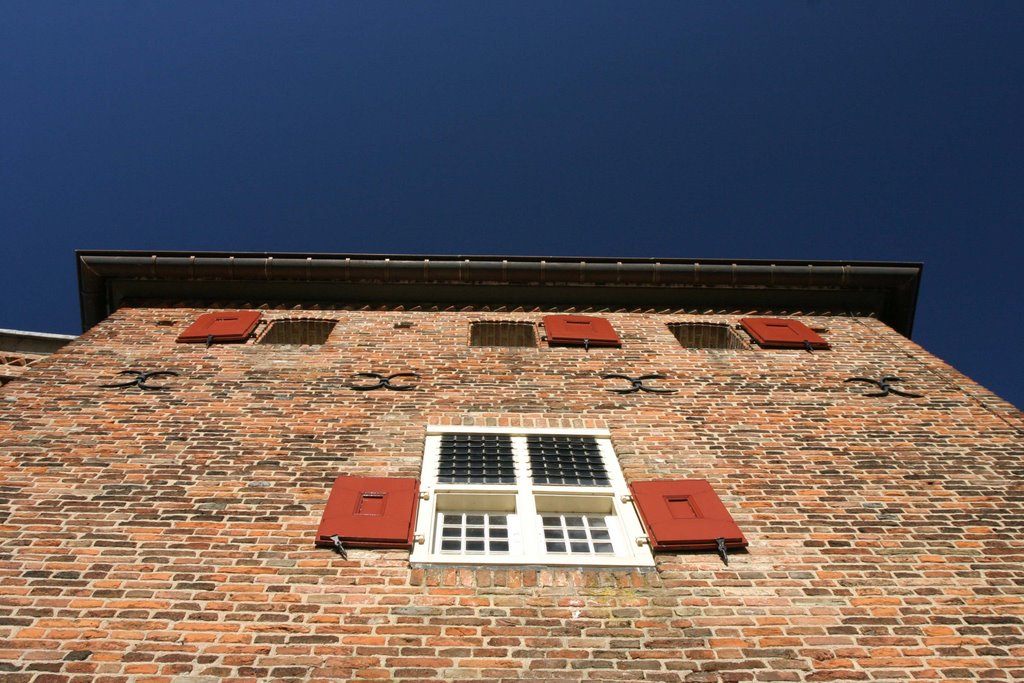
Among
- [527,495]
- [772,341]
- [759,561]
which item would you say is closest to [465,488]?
[527,495]

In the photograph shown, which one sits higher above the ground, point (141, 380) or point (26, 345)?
point (141, 380)

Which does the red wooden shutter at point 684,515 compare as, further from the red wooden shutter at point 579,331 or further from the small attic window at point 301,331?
the small attic window at point 301,331

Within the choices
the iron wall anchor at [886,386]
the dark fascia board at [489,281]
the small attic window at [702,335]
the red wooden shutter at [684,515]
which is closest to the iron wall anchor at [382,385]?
the dark fascia board at [489,281]

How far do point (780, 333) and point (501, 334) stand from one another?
422 cm

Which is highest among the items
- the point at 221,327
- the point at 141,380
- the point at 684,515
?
the point at 221,327

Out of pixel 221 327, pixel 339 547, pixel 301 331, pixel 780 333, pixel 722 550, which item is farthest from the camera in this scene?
pixel 301 331

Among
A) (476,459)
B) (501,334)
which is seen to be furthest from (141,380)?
(501,334)

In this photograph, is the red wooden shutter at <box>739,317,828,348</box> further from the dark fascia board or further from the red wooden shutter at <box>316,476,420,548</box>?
the red wooden shutter at <box>316,476,420,548</box>

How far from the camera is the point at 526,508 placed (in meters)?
6.70

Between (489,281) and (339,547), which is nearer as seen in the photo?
(339,547)

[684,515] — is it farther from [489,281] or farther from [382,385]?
[489,281]

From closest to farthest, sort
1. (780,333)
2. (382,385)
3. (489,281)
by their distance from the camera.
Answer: (382,385), (780,333), (489,281)

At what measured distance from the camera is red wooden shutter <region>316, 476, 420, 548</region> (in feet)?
19.7

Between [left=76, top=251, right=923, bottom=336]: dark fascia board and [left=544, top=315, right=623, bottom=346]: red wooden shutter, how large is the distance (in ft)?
3.88
